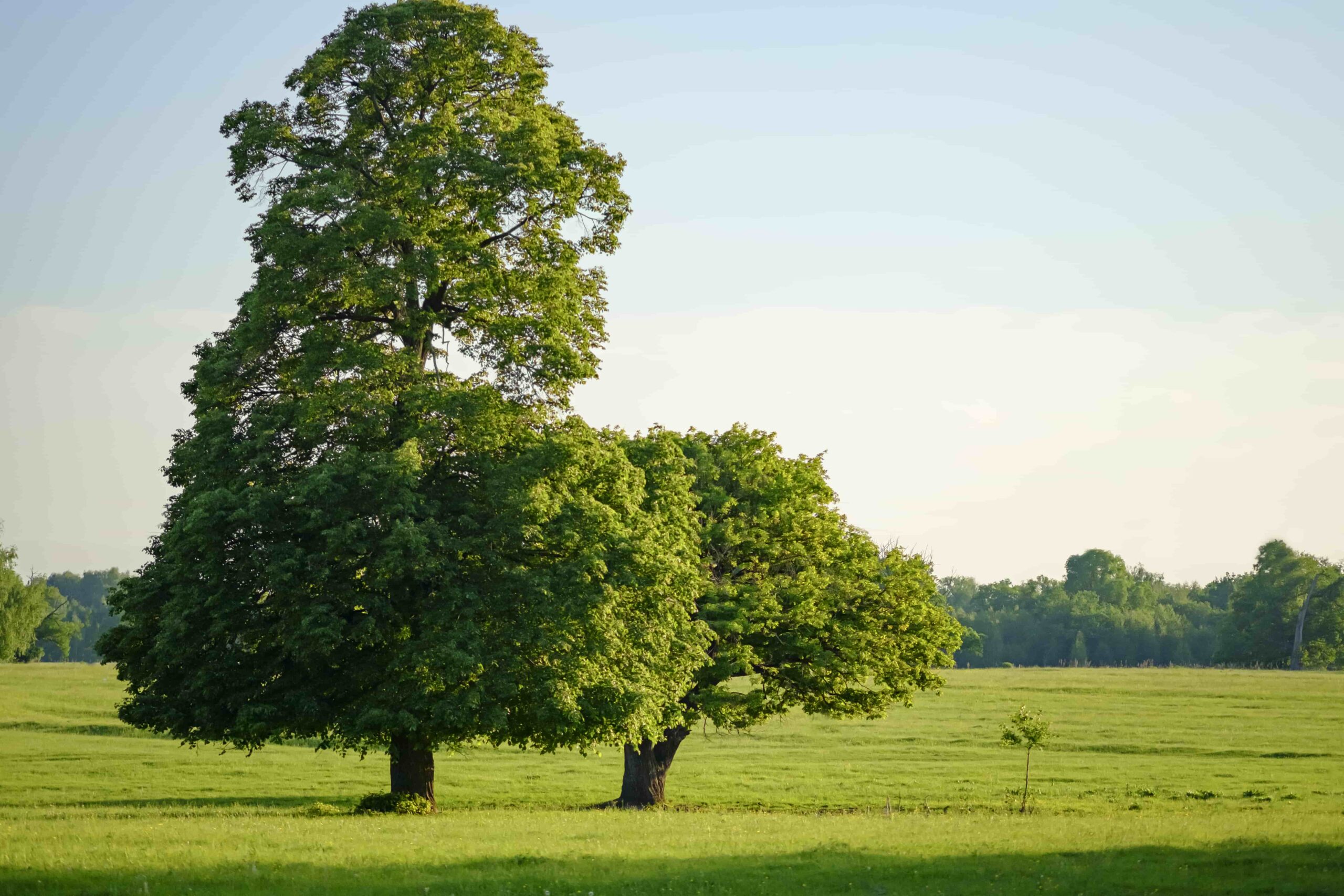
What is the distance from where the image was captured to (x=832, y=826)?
93.7ft

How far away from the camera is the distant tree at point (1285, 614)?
13475 cm

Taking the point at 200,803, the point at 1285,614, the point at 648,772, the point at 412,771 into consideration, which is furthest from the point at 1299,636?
the point at 412,771

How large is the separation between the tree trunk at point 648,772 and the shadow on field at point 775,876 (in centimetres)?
1566

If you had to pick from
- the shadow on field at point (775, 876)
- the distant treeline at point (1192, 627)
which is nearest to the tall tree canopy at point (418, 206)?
the shadow on field at point (775, 876)

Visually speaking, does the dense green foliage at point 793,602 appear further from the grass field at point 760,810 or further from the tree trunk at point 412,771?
the tree trunk at point 412,771

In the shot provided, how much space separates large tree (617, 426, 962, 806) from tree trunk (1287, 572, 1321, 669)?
387 ft

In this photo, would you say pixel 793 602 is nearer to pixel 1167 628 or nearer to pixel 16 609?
pixel 16 609

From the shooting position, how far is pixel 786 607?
3684 cm

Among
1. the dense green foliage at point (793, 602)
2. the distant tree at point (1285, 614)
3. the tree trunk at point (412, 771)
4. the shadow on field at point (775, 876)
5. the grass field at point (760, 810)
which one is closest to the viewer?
the shadow on field at point (775, 876)

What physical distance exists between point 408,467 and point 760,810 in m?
21.3

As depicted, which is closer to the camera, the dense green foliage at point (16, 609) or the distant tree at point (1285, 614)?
the dense green foliage at point (16, 609)

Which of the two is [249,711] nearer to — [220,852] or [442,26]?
[220,852]

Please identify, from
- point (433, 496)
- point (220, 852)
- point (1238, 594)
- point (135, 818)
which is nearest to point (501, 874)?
point (220, 852)

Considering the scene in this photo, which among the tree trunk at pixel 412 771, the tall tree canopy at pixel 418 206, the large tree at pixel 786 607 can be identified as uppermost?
the tall tree canopy at pixel 418 206
